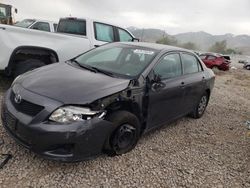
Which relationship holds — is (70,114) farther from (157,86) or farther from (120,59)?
(120,59)

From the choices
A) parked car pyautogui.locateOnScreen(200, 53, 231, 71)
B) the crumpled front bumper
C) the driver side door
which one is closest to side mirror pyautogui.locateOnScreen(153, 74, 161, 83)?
the driver side door

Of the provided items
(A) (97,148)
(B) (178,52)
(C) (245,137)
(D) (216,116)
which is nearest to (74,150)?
(A) (97,148)

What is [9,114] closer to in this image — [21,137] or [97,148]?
[21,137]

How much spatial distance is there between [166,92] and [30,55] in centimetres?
328

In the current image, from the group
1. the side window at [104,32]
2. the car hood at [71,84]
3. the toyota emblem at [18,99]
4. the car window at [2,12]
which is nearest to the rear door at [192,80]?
the car hood at [71,84]

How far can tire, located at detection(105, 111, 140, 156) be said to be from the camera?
11.3ft

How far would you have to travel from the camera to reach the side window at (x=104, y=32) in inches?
281

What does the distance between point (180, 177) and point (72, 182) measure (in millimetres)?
1392

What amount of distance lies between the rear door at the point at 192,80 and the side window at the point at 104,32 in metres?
2.69

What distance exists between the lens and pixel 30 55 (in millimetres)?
5891

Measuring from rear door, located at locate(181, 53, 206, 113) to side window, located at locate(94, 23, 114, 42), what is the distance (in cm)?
269

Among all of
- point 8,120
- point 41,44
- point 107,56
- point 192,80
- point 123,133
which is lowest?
point 123,133

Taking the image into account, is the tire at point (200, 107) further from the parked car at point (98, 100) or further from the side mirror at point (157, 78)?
the side mirror at point (157, 78)

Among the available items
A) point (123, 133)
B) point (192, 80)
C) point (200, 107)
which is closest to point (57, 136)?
point (123, 133)
